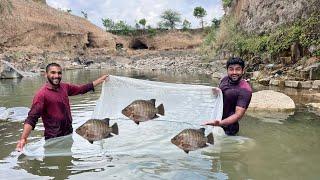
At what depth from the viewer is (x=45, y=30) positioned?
6612 centimetres

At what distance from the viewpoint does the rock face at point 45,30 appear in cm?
6119

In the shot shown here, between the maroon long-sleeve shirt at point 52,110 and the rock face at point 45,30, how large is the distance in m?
53.4

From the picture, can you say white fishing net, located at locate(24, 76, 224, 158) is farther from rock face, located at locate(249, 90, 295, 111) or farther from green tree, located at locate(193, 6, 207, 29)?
green tree, located at locate(193, 6, 207, 29)

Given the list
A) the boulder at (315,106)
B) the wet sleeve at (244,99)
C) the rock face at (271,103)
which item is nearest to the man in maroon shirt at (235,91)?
the wet sleeve at (244,99)

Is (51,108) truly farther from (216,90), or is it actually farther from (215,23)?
(215,23)

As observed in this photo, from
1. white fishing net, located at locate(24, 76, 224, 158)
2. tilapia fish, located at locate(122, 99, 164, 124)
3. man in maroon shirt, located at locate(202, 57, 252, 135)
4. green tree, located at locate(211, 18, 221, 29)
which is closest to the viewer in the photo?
tilapia fish, located at locate(122, 99, 164, 124)

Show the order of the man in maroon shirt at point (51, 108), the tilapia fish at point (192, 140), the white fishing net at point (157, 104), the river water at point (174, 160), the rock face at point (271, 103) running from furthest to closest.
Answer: the rock face at point (271, 103)
the white fishing net at point (157, 104)
the man in maroon shirt at point (51, 108)
the river water at point (174, 160)
the tilapia fish at point (192, 140)

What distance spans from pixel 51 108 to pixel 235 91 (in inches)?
126

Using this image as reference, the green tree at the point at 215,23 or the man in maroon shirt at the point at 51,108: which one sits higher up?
the green tree at the point at 215,23

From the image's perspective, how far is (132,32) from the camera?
3147 inches

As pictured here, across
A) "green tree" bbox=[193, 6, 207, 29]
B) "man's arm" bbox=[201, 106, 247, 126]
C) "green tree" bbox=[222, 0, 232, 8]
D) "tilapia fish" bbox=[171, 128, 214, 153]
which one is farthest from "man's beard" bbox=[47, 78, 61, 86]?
"green tree" bbox=[193, 6, 207, 29]

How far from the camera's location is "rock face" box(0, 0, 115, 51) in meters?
61.2

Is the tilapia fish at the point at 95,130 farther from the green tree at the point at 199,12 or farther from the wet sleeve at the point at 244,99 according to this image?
the green tree at the point at 199,12

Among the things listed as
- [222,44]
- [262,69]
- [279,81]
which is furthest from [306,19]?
[222,44]
